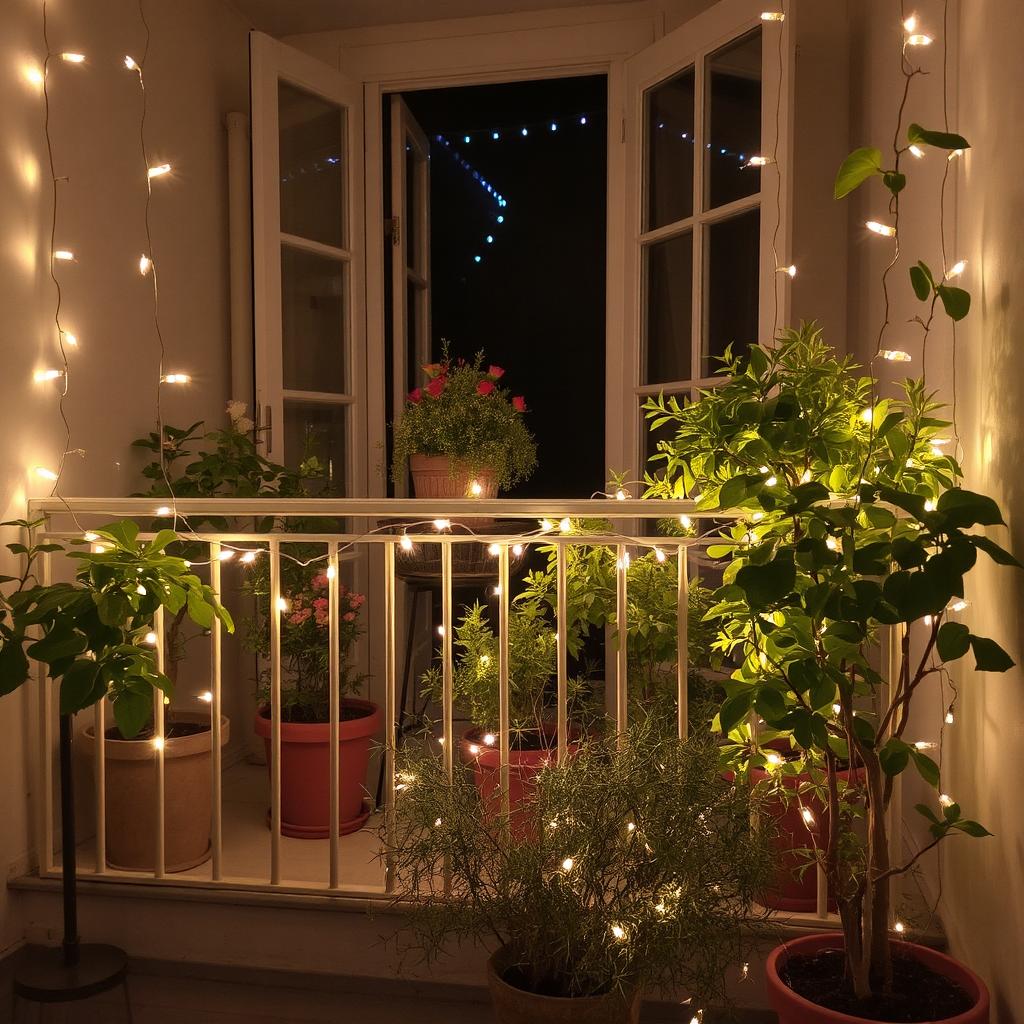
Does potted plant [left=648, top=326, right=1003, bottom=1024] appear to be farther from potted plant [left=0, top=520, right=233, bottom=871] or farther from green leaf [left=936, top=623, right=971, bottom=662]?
potted plant [left=0, top=520, right=233, bottom=871]

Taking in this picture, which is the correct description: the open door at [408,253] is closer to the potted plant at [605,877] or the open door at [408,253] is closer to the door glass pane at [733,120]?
the door glass pane at [733,120]

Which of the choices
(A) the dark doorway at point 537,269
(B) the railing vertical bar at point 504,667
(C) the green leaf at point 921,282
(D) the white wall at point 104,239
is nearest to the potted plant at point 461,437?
(D) the white wall at point 104,239

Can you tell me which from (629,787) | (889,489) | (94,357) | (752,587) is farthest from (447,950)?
(94,357)

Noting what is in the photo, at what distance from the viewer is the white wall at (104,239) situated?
8.61 feet

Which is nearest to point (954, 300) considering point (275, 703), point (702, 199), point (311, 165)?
point (275, 703)

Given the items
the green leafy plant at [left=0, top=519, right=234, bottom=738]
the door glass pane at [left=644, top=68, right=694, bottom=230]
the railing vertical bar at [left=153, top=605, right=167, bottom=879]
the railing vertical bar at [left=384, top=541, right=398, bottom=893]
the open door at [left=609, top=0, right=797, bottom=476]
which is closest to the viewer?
the green leafy plant at [left=0, top=519, right=234, bottom=738]

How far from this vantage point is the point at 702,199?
3.47m

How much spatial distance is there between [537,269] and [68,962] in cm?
388

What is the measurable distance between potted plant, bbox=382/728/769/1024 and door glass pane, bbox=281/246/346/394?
2080 mm

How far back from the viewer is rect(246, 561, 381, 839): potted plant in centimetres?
305

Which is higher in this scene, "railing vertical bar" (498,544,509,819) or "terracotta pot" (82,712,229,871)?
"railing vertical bar" (498,544,509,819)

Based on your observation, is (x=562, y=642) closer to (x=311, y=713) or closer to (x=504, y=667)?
(x=504, y=667)

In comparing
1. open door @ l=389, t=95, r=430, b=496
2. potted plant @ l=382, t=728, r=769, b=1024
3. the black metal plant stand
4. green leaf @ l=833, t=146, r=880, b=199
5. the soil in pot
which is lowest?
the black metal plant stand

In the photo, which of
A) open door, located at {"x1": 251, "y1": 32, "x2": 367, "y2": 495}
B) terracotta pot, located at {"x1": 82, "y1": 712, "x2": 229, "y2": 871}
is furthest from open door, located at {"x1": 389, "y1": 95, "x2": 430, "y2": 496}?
terracotta pot, located at {"x1": 82, "y1": 712, "x2": 229, "y2": 871}
